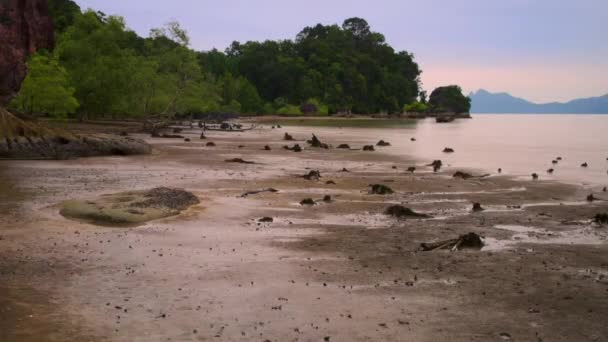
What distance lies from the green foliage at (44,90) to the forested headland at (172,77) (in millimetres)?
74

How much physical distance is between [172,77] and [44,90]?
16459 mm

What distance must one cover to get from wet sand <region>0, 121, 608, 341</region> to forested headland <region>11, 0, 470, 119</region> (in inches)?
1270

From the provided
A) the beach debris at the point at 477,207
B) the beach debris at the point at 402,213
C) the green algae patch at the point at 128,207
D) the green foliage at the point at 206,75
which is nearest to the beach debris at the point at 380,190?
the beach debris at the point at 477,207

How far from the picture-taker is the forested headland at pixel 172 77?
5412 centimetres

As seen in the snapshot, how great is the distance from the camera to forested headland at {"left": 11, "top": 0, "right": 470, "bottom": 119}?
5412 cm

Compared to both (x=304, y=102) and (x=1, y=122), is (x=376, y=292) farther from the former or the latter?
(x=304, y=102)

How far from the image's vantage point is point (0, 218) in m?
13.5

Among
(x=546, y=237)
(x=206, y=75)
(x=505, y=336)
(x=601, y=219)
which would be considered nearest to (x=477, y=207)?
(x=601, y=219)

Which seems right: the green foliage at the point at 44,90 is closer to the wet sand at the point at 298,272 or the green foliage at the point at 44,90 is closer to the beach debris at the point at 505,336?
the wet sand at the point at 298,272

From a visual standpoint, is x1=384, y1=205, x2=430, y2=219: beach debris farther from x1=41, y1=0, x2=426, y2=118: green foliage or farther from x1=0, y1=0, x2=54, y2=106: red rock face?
x1=41, y1=0, x2=426, y2=118: green foliage

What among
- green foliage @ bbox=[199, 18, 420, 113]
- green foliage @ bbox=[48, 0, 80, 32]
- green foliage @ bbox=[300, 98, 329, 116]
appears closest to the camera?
green foliage @ bbox=[48, 0, 80, 32]

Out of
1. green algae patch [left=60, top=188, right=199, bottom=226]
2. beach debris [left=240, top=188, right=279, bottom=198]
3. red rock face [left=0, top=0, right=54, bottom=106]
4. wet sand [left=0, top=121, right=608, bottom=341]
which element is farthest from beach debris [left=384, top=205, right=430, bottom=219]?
red rock face [left=0, top=0, right=54, bottom=106]

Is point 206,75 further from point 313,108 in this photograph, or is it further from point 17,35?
point 17,35

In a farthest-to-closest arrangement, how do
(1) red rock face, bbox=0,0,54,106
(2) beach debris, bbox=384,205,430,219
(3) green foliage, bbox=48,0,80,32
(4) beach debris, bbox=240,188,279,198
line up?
(3) green foliage, bbox=48,0,80,32 < (1) red rock face, bbox=0,0,54,106 < (4) beach debris, bbox=240,188,279,198 < (2) beach debris, bbox=384,205,430,219
